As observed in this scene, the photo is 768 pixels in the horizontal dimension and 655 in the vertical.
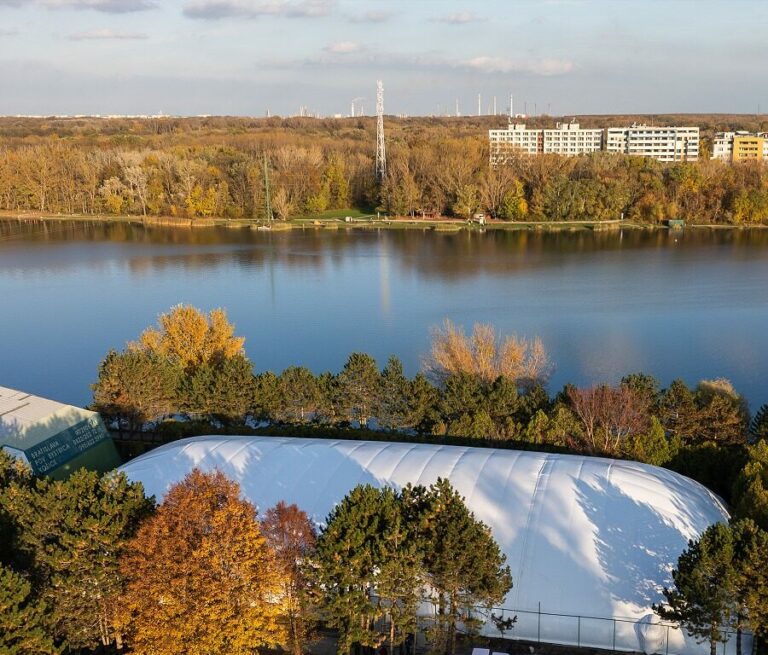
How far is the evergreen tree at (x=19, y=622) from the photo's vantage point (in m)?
5.93

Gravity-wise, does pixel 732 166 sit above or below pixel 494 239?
above

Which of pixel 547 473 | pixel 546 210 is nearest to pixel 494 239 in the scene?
pixel 546 210

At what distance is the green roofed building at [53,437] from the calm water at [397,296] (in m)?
4.47

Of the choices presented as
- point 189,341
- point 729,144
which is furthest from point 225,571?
point 729,144

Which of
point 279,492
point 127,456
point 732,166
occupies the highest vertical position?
point 732,166

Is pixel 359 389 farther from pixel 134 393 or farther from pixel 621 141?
pixel 621 141

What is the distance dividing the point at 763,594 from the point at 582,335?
44.1 feet

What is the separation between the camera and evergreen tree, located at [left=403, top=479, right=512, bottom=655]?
6586 mm

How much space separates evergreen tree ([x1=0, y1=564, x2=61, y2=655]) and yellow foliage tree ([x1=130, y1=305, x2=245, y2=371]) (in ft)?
30.1

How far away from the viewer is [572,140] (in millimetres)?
62406

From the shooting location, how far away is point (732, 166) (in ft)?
136

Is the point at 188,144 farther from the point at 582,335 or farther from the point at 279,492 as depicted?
the point at 279,492

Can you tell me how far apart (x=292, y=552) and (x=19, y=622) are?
2155mm

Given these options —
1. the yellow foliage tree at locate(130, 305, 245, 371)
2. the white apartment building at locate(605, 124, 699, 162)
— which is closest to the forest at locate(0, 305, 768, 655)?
the yellow foliage tree at locate(130, 305, 245, 371)
